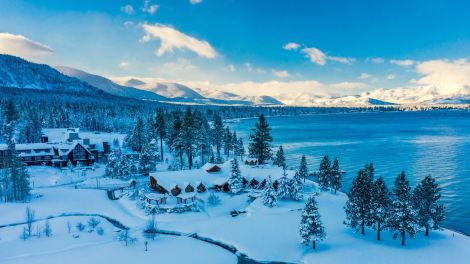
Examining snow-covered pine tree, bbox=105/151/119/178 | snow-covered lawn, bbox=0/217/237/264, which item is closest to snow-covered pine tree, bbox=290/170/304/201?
snow-covered lawn, bbox=0/217/237/264

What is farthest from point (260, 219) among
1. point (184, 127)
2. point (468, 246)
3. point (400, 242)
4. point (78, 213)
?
point (184, 127)

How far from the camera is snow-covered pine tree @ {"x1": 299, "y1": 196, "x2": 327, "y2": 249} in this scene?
2206 centimetres

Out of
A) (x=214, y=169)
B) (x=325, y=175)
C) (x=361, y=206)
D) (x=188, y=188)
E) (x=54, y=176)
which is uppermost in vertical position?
(x=214, y=169)

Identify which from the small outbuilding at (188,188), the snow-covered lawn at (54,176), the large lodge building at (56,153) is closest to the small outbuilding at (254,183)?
the small outbuilding at (188,188)

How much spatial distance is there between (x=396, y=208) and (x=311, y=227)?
8.99 m

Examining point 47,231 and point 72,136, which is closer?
point 47,231

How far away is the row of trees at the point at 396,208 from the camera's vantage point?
75.6 feet

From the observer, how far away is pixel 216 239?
958 inches

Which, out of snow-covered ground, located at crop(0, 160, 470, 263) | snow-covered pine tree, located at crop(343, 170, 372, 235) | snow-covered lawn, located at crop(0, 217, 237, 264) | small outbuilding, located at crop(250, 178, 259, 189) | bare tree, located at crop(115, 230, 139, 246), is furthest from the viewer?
small outbuilding, located at crop(250, 178, 259, 189)

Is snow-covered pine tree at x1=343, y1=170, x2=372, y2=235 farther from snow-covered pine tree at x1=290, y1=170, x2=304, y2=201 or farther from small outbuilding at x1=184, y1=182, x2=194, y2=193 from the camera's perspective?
small outbuilding at x1=184, y1=182, x2=194, y2=193

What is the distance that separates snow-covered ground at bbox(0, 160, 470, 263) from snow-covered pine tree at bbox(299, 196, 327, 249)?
3.54ft

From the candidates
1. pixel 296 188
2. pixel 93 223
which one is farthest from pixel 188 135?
pixel 93 223

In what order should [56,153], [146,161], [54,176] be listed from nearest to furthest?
[54,176], [146,161], [56,153]

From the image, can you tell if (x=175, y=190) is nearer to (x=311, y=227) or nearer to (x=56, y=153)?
(x=311, y=227)
